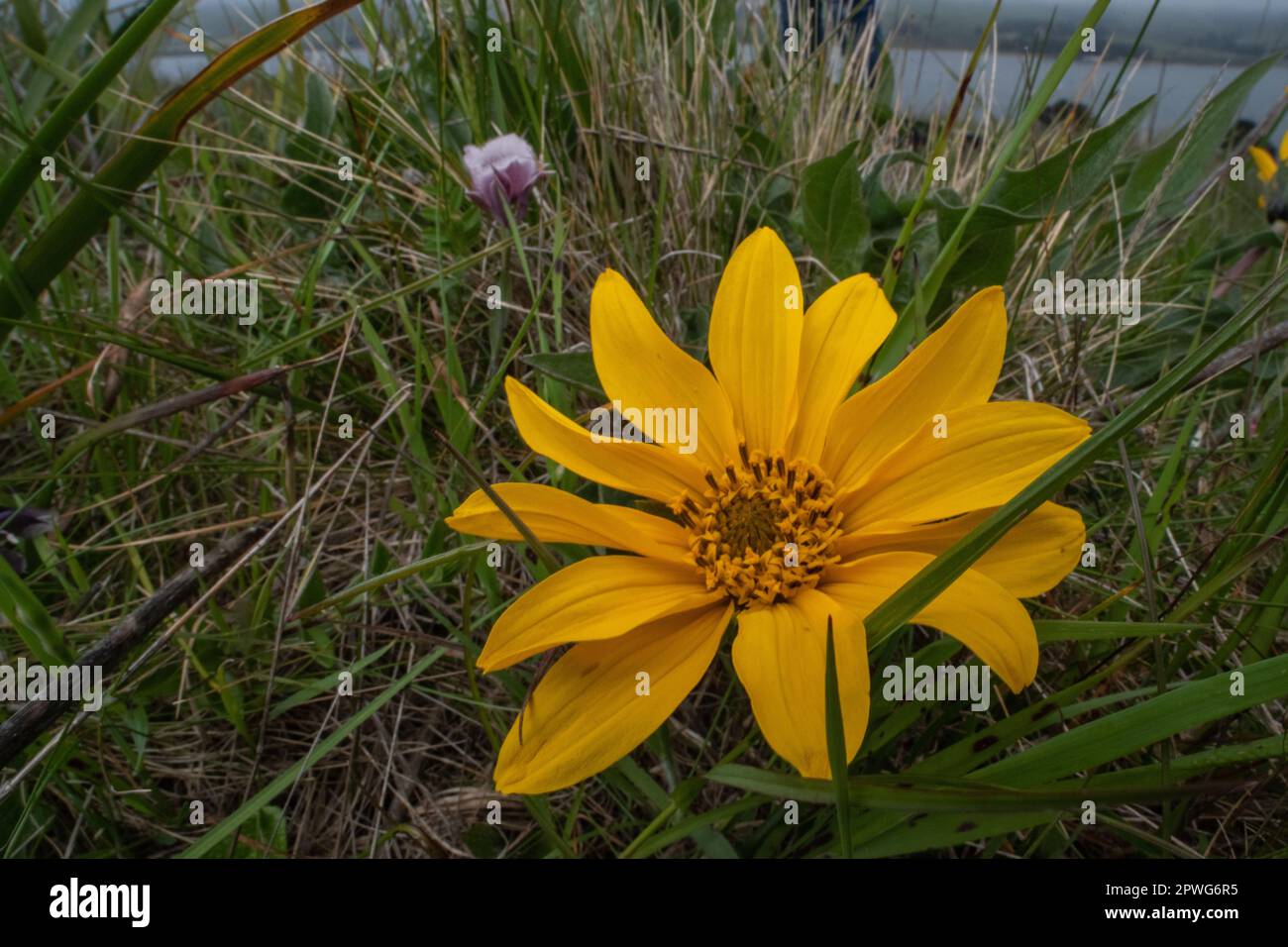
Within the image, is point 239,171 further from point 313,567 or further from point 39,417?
point 313,567

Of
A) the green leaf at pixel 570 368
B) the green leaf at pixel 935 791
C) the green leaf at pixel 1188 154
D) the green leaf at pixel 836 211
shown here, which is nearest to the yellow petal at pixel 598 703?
the green leaf at pixel 935 791

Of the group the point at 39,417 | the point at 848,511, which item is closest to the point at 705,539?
the point at 848,511

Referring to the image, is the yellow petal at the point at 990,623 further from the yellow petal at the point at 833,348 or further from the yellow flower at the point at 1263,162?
the yellow flower at the point at 1263,162

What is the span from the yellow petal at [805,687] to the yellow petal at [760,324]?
259 millimetres

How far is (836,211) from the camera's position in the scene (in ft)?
4.57

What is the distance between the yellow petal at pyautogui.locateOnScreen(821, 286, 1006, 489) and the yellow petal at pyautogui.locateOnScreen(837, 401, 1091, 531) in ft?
0.10

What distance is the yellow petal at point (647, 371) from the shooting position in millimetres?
1023

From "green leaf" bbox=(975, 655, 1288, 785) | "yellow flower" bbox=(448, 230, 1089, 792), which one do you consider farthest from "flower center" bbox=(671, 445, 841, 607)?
"green leaf" bbox=(975, 655, 1288, 785)

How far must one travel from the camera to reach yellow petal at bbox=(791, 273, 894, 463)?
1017 millimetres

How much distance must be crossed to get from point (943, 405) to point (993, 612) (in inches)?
9.4

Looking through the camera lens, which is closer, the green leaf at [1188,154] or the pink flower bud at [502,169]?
the pink flower bud at [502,169]

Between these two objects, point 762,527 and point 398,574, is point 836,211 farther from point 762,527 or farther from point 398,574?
point 398,574

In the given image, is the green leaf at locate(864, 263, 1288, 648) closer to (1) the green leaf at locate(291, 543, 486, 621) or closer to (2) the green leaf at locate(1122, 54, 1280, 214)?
(1) the green leaf at locate(291, 543, 486, 621)
